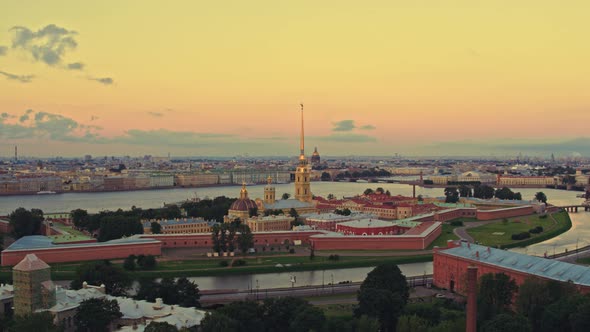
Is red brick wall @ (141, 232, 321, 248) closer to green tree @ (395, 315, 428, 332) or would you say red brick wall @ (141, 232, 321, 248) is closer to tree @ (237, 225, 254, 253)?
tree @ (237, 225, 254, 253)

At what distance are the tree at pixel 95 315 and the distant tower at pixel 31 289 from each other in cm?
46

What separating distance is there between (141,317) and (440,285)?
5.91 meters

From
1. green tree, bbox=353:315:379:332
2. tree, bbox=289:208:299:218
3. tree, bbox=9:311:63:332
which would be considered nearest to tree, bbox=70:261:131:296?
tree, bbox=9:311:63:332

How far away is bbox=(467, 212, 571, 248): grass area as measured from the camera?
1792 centimetres

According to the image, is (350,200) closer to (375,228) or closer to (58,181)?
(375,228)

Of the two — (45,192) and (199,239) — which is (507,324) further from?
(45,192)

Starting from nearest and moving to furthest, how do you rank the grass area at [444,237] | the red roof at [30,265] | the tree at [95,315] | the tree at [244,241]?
1. the tree at [95,315]
2. the red roof at [30,265]
3. the tree at [244,241]
4. the grass area at [444,237]

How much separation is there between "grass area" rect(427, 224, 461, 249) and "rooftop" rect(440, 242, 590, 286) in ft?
17.4

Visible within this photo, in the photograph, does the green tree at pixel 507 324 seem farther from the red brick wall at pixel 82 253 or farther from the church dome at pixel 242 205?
the church dome at pixel 242 205

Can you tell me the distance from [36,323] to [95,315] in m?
0.92

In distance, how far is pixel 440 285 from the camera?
1191cm

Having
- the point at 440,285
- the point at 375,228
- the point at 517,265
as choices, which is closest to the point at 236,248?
the point at 375,228

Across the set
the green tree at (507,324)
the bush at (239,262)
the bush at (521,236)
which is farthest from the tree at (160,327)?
the bush at (521,236)

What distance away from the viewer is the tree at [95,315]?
8.15 meters
